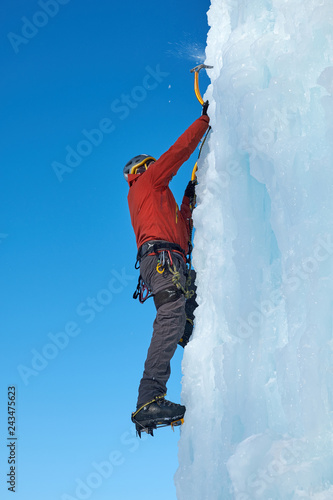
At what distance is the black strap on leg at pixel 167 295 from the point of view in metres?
4.52

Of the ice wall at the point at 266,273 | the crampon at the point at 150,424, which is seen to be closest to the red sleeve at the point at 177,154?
the ice wall at the point at 266,273

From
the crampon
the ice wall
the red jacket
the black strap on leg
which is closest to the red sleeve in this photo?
the red jacket

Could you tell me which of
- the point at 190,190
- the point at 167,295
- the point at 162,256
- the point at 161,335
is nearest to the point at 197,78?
the point at 190,190

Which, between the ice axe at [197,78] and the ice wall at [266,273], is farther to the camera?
the ice axe at [197,78]

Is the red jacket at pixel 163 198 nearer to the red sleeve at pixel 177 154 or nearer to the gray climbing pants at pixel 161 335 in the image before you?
the red sleeve at pixel 177 154

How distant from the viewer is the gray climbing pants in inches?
168

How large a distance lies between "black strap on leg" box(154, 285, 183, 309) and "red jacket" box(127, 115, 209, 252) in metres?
0.50

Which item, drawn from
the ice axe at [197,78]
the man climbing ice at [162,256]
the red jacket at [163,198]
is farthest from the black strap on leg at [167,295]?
the ice axe at [197,78]

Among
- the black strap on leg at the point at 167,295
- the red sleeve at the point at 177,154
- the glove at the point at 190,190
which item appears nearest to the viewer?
the black strap on leg at the point at 167,295

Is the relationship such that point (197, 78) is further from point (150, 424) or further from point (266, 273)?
point (150, 424)

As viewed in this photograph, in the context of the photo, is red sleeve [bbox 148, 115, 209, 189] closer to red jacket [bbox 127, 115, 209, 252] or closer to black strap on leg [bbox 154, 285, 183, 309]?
red jacket [bbox 127, 115, 209, 252]

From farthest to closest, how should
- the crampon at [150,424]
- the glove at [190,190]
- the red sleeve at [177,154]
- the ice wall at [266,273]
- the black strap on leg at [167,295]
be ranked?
1. the glove at [190,190]
2. the red sleeve at [177,154]
3. the black strap on leg at [167,295]
4. the crampon at [150,424]
5. the ice wall at [266,273]

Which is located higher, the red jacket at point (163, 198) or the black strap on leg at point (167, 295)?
the red jacket at point (163, 198)

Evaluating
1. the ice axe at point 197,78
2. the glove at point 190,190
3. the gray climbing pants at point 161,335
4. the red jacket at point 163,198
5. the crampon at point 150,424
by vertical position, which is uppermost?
the ice axe at point 197,78
